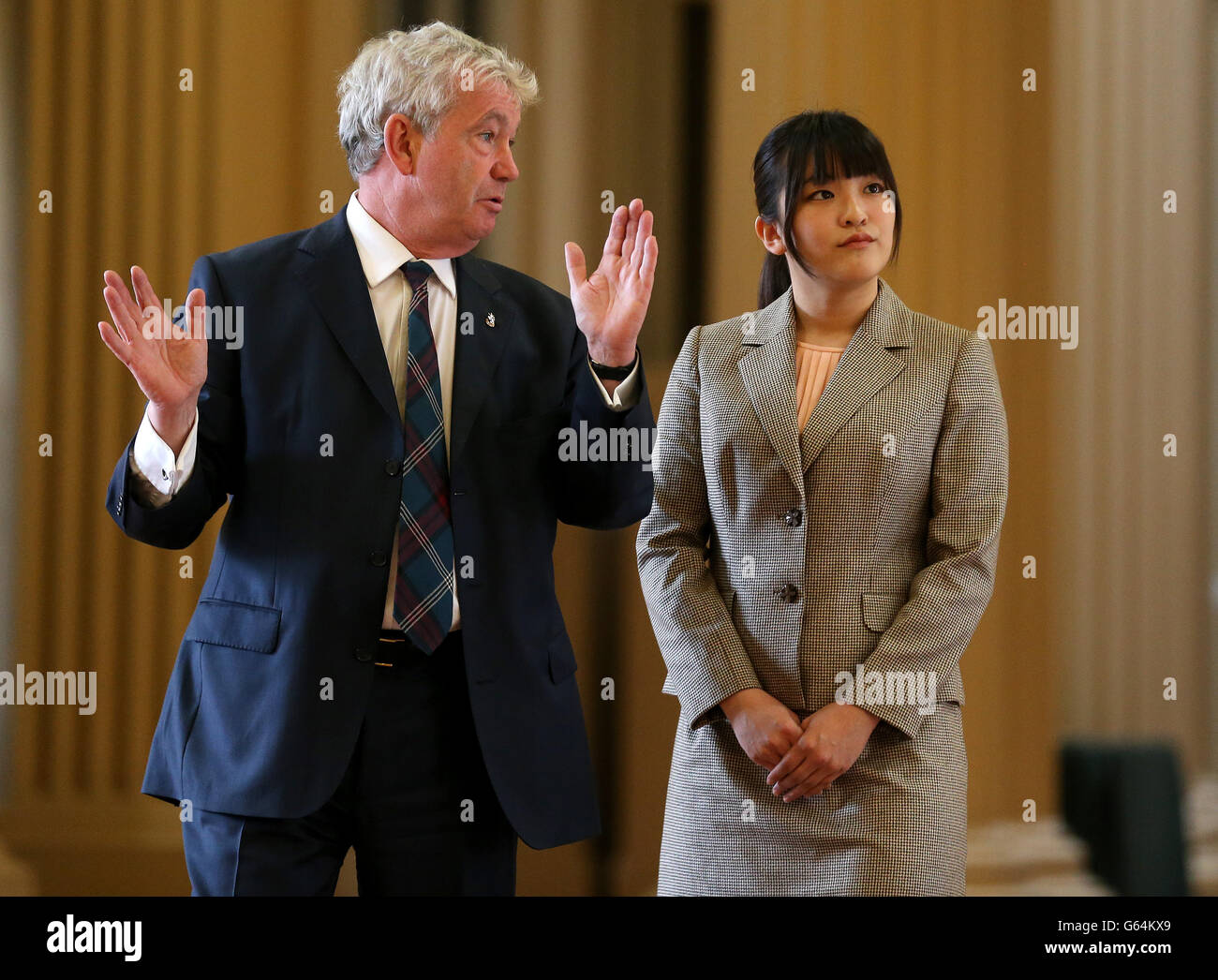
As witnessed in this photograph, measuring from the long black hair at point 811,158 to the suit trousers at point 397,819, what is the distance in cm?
79

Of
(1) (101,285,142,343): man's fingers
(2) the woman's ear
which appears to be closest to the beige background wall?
(2) the woman's ear

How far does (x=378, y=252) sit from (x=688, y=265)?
732 mm

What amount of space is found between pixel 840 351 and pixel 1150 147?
0.95 metres

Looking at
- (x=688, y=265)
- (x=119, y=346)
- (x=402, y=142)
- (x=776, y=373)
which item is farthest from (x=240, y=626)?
(x=688, y=265)

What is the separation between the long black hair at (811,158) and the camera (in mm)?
1765

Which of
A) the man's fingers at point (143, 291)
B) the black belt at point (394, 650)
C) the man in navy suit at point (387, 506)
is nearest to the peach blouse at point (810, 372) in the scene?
the man in navy suit at point (387, 506)

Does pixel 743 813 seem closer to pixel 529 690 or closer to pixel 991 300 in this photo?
pixel 529 690

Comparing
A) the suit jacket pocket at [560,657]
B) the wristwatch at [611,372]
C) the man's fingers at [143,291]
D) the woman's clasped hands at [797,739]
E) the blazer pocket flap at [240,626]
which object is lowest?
the woman's clasped hands at [797,739]

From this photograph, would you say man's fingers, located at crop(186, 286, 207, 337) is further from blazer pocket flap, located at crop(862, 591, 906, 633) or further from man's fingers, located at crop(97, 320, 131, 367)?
blazer pocket flap, located at crop(862, 591, 906, 633)

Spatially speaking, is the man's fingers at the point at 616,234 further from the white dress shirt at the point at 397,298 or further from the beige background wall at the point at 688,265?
the beige background wall at the point at 688,265

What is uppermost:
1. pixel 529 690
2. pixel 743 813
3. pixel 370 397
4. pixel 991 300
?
pixel 991 300
